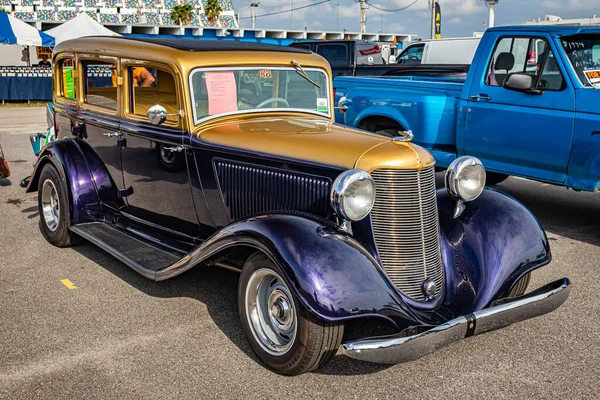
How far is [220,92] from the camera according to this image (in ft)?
14.5

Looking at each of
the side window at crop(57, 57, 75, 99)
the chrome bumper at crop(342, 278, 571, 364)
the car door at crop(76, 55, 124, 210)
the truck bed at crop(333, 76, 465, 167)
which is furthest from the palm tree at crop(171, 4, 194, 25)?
the chrome bumper at crop(342, 278, 571, 364)

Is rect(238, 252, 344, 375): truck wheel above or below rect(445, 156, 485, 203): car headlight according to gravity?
below

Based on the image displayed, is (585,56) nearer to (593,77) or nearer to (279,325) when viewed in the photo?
(593,77)

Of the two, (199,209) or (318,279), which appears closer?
(318,279)

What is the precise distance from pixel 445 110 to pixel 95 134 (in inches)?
149

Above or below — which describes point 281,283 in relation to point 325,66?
below

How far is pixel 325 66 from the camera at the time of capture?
504cm

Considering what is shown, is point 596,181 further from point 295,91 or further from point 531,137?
point 295,91

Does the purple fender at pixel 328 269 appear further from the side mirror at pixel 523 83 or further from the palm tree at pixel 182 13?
the palm tree at pixel 182 13

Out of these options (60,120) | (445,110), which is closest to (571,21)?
(445,110)

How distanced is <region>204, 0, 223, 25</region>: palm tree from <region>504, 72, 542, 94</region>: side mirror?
152 feet

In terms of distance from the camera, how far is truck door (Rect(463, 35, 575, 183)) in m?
6.00

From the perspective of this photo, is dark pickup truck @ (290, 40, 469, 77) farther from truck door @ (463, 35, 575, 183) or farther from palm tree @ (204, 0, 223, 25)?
palm tree @ (204, 0, 223, 25)

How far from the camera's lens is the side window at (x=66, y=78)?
5.78 metres
